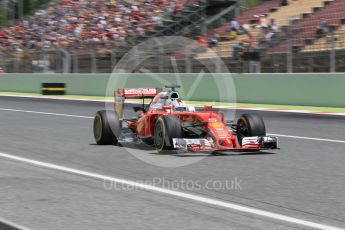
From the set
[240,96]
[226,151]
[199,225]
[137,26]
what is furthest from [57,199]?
Result: [137,26]

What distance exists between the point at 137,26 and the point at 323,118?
16.2 meters

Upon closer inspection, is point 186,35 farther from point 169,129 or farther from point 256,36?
point 169,129

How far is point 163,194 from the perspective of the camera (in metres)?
6.63

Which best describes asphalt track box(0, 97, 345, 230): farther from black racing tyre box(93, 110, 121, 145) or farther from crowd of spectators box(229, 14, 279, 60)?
crowd of spectators box(229, 14, 279, 60)

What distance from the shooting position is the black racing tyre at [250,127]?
32.8 ft

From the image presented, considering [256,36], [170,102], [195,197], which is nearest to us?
[195,197]

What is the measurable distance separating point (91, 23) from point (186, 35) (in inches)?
215

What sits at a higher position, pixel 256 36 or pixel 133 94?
pixel 256 36

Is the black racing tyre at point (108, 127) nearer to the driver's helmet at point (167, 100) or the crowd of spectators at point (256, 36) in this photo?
the driver's helmet at point (167, 100)

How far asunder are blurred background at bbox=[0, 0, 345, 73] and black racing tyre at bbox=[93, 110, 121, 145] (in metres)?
9.85

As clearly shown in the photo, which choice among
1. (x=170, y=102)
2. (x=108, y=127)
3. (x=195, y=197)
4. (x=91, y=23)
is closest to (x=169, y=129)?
(x=170, y=102)

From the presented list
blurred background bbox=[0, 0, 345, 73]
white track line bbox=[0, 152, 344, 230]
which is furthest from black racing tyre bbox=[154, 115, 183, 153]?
blurred background bbox=[0, 0, 345, 73]

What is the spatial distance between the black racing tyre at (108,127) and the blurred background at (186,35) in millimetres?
9849

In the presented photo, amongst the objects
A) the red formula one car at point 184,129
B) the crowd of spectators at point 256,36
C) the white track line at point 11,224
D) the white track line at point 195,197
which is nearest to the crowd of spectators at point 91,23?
the crowd of spectators at point 256,36
